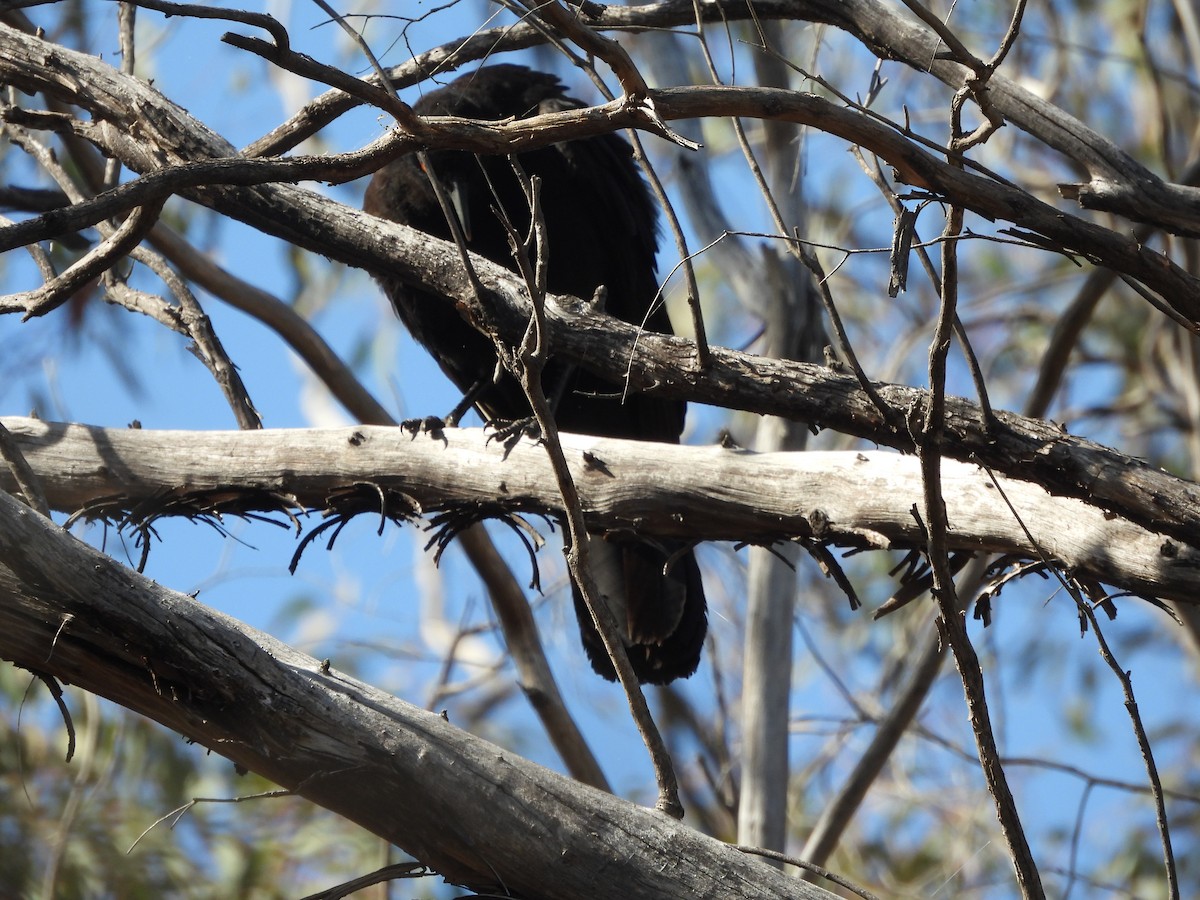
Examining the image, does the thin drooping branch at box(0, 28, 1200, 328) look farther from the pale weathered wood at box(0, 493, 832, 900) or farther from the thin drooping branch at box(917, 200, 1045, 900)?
the pale weathered wood at box(0, 493, 832, 900)

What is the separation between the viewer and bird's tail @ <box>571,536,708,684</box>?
133 inches

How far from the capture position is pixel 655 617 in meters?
3.40

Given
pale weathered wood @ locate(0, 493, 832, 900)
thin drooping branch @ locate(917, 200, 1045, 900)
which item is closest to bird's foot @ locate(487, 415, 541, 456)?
pale weathered wood @ locate(0, 493, 832, 900)

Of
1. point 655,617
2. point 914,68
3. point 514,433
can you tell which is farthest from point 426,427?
point 914,68

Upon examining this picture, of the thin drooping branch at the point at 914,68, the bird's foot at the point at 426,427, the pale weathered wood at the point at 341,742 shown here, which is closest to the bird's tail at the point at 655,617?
the bird's foot at the point at 426,427

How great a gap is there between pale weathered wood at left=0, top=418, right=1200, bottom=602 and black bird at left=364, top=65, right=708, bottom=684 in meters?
0.85

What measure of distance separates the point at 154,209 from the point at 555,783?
1.30 m

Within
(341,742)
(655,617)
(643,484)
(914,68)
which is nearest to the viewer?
(341,742)

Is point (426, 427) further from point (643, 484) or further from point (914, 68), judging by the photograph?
point (914, 68)

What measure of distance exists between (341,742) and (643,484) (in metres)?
1.07

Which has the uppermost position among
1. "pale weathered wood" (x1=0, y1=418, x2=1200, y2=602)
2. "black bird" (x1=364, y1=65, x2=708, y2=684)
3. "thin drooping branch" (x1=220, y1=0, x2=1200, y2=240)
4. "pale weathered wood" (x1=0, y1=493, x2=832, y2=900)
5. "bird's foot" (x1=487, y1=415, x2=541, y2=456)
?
"black bird" (x1=364, y1=65, x2=708, y2=684)

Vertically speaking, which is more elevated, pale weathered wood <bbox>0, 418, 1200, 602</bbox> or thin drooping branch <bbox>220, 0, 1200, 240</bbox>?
thin drooping branch <bbox>220, 0, 1200, 240</bbox>

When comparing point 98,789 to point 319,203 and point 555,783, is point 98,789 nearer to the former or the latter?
point 319,203

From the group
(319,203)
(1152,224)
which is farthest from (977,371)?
(319,203)
